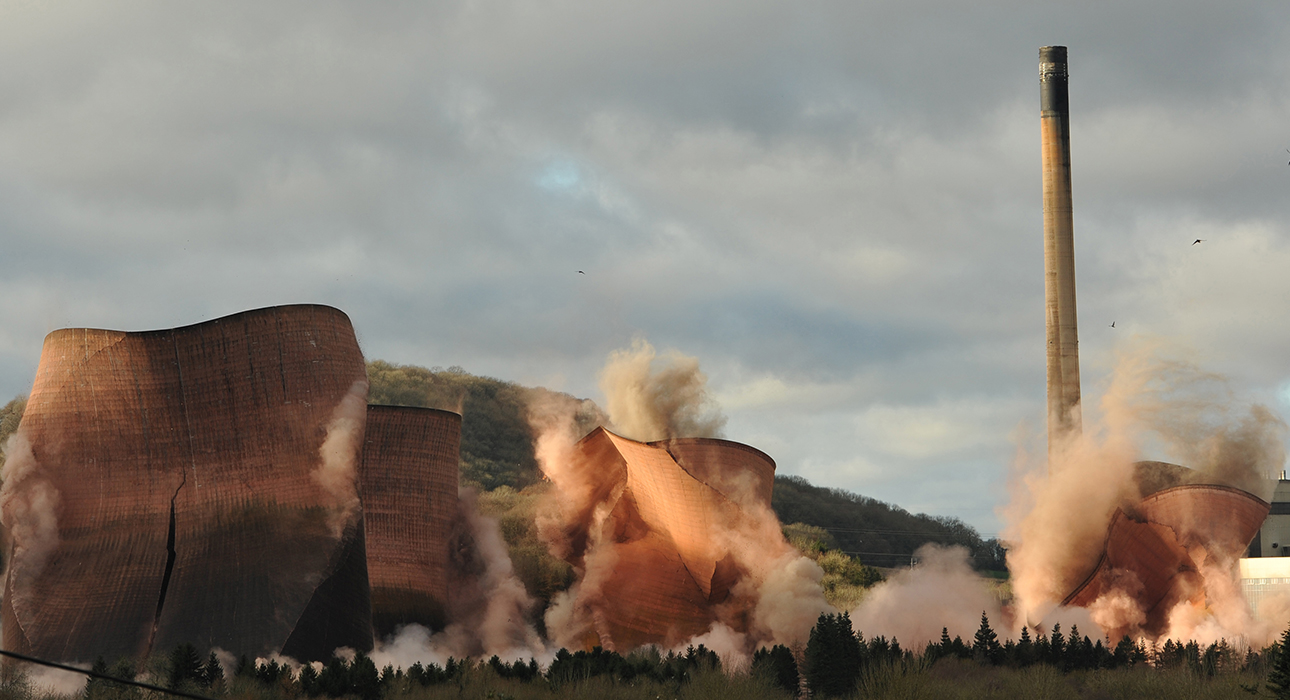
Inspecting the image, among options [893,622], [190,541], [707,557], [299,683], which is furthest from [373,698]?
[893,622]

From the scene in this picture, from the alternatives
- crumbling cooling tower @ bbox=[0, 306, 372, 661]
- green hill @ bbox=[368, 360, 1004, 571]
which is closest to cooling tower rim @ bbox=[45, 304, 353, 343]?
crumbling cooling tower @ bbox=[0, 306, 372, 661]

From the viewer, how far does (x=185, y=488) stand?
33.9 m

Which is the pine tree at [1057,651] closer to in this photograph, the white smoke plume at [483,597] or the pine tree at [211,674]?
the white smoke plume at [483,597]

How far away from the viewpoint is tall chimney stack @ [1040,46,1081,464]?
47.7 meters

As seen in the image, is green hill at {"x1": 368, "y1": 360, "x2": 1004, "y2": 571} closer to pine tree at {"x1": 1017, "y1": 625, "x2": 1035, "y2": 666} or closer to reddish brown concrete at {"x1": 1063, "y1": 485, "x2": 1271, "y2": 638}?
reddish brown concrete at {"x1": 1063, "y1": 485, "x2": 1271, "y2": 638}

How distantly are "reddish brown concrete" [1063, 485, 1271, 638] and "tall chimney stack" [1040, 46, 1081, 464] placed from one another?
771 centimetres

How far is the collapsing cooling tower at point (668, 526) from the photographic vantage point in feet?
122

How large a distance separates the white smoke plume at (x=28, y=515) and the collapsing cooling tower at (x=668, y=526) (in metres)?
15.8

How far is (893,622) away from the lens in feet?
137

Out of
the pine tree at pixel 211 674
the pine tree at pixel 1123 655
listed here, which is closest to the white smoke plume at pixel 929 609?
the pine tree at pixel 1123 655

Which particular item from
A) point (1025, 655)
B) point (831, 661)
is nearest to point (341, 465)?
point (831, 661)

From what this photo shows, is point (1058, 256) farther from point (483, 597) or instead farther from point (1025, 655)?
point (483, 597)

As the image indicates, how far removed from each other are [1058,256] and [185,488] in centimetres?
3277

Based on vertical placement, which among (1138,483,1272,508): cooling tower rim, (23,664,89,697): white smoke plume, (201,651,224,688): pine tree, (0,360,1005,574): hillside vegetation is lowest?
(23,664,89,697): white smoke plume
